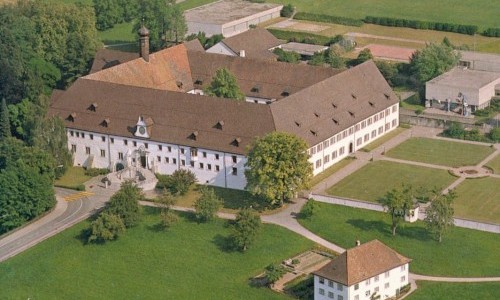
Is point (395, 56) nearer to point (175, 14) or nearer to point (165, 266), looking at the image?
point (175, 14)

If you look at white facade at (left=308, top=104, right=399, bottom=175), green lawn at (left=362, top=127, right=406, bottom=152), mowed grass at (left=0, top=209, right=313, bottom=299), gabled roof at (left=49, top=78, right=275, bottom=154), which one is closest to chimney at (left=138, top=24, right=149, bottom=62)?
gabled roof at (left=49, top=78, right=275, bottom=154)

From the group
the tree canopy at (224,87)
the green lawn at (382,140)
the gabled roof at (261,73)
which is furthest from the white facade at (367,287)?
the gabled roof at (261,73)

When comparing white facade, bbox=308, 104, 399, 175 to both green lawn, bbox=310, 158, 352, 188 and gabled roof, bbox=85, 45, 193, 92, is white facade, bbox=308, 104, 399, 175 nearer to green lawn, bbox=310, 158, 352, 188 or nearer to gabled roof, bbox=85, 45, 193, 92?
green lawn, bbox=310, 158, 352, 188

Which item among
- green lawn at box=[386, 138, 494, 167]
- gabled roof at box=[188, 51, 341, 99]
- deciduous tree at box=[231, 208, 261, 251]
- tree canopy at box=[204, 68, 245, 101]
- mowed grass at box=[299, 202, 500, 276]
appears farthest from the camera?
gabled roof at box=[188, 51, 341, 99]

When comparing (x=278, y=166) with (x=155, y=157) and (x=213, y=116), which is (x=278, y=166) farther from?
(x=155, y=157)

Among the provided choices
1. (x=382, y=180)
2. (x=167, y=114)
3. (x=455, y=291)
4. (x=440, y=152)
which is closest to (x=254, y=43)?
(x=167, y=114)

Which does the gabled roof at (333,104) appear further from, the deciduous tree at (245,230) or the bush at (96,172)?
the bush at (96,172)
